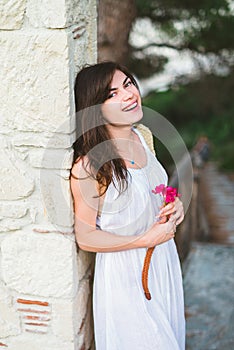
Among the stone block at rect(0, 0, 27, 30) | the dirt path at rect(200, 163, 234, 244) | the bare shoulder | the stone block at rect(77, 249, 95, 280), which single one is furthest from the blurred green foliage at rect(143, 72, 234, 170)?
the stone block at rect(0, 0, 27, 30)

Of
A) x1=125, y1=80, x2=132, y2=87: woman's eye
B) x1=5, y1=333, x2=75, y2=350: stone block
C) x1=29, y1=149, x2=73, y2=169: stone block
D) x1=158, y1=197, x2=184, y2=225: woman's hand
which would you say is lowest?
x1=5, y1=333, x2=75, y2=350: stone block

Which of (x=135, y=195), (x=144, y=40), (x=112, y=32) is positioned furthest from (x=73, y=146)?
(x=144, y=40)

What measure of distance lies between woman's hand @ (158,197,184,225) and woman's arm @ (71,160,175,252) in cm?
2

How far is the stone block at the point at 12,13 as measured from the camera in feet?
5.83

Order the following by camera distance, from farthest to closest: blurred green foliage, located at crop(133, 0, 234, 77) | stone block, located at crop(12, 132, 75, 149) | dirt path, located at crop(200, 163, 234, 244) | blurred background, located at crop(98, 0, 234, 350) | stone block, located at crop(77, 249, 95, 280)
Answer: dirt path, located at crop(200, 163, 234, 244)
blurred green foliage, located at crop(133, 0, 234, 77)
blurred background, located at crop(98, 0, 234, 350)
stone block, located at crop(77, 249, 95, 280)
stone block, located at crop(12, 132, 75, 149)

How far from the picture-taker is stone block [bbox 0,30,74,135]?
1.79m

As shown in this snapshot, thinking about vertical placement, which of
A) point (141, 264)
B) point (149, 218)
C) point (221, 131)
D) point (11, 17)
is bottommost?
point (221, 131)

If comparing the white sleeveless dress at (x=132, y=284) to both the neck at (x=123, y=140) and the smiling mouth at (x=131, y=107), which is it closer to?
the neck at (x=123, y=140)

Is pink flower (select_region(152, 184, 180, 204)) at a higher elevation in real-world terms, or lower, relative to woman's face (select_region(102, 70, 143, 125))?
lower

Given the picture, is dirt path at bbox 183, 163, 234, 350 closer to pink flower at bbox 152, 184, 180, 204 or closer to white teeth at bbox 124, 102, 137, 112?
pink flower at bbox 152, 184, 180, 204

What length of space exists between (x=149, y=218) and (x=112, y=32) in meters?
3.24

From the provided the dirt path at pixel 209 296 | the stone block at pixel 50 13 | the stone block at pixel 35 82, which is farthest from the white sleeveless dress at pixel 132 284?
the dirt path at pixel 209 296

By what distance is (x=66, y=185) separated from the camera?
1925mm

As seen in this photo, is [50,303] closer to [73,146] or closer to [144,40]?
[73,146]
